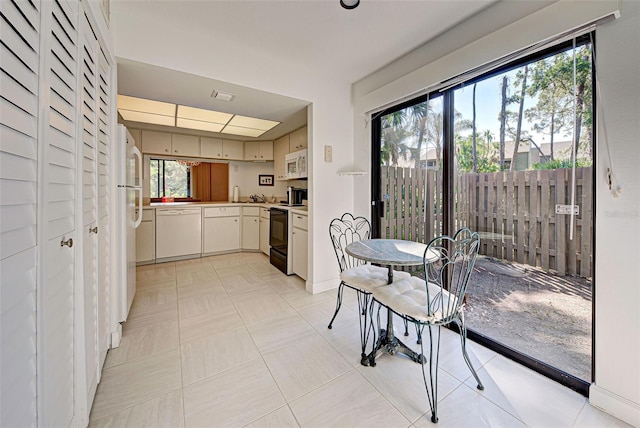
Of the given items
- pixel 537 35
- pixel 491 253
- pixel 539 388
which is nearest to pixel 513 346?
pixel 539 388

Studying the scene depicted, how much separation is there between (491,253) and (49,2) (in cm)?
258

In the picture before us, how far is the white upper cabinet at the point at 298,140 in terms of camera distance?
12.2 feet

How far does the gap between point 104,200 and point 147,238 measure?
2.52 m

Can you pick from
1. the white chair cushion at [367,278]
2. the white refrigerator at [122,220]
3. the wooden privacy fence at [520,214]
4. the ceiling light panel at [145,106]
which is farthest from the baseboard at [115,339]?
the wooden privacy fence at [520,214]

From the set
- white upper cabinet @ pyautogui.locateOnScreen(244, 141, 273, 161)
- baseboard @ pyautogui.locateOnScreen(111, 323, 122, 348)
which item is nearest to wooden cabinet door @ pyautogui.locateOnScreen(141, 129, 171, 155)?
white upper cabinet @ pyautogui.locateOnScreen(244, 141, 273, 161)

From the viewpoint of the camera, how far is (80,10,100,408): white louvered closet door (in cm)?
117

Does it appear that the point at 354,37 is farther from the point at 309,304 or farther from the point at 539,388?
the point at 539,388

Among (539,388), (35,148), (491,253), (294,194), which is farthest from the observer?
(294,194)

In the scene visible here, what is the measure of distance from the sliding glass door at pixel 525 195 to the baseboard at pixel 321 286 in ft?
4.05

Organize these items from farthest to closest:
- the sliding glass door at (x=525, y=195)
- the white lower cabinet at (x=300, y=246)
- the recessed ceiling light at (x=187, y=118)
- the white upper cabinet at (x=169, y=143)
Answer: the white upper cabinet at (x=169, y=143) < the white lower cabinet at (x=300, y=246) < the recessed ceiling light at (x=187, y=118) < the sliding glass door at (x=525, y=195)

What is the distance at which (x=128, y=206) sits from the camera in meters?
2.01

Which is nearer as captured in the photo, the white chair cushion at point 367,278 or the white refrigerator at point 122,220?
the white chair cushion at point 367,278

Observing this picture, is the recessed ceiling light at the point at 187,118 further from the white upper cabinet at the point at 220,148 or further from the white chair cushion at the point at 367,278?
the white chair cushion at the point at 367,278

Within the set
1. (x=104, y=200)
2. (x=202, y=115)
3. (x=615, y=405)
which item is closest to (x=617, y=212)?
(x=615, y=405)
